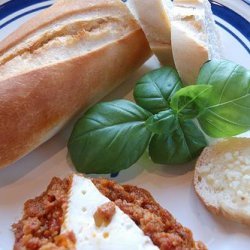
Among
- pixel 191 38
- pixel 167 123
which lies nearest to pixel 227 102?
pixel 167 123

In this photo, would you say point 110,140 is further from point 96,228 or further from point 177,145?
point 96,228

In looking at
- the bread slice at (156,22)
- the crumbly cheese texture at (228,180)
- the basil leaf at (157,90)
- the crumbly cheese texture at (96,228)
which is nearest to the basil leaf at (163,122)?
the basil leaf at (157,90)

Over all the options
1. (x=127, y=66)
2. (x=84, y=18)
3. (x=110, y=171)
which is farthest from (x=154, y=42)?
(x=110, y=171)

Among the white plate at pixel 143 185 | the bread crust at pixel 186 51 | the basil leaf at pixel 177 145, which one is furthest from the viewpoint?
the bread crust at pixel 186 51

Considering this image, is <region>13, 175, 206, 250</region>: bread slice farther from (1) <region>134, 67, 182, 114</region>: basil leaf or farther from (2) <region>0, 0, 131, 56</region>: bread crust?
(2) <region>0, 0, 131, 56</region>: bread crust

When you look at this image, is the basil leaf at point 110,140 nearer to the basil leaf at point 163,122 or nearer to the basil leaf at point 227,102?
the basil leaf at point 163,122
